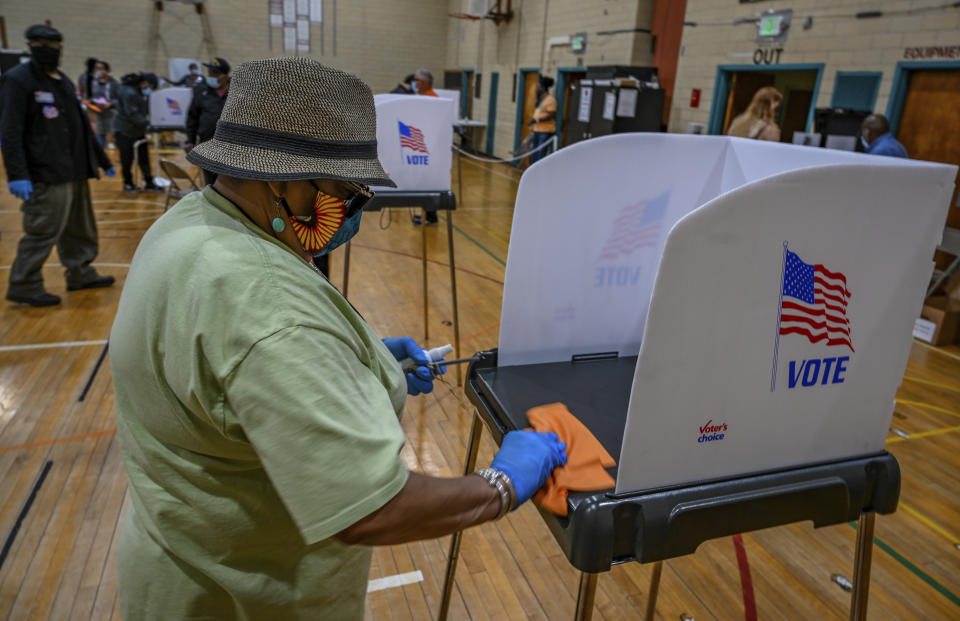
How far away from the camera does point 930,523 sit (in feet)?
7.30

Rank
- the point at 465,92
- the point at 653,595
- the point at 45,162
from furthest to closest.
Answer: the point at 465,92, the point at 45,162, the point at 653,595

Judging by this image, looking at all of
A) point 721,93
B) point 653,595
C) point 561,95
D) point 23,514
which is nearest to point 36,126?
point 23,514

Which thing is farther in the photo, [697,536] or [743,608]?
[743,608]

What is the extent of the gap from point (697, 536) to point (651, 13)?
8.67 m

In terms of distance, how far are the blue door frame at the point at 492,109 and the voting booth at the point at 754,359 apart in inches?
471

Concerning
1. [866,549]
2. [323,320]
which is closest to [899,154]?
[866,549]

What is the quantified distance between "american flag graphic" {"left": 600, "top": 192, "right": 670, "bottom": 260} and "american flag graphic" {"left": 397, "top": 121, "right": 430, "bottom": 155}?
189cm

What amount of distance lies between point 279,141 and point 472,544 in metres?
1.64

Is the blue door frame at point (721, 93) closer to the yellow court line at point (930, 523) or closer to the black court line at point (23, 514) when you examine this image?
the yellow court line at point (930, 523)

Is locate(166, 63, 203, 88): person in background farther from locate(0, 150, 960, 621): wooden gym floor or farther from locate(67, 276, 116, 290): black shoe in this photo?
locate(0, 150, 960, 621): wooden gym floor

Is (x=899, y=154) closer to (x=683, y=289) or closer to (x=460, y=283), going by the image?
(x=460, y=283)

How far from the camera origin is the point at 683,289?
0.74 m

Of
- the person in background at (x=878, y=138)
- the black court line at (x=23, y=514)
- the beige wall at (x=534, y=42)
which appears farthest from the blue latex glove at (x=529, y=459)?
the beige wall at (x=534, y=42)

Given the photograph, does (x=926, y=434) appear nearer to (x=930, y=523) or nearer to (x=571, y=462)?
(x=930, y=523)
